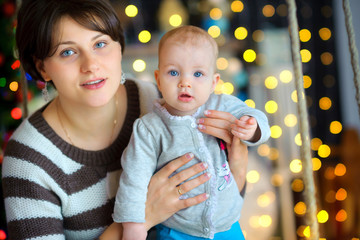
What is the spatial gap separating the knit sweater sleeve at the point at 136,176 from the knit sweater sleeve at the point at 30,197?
251mm

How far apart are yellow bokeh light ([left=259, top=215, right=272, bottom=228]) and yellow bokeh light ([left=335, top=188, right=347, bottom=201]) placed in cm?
67

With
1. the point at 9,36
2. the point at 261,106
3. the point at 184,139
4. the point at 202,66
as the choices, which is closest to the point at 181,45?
the point at 202,66

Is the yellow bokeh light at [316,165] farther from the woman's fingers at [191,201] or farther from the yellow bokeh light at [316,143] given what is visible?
the woman's fingers at [191,201]

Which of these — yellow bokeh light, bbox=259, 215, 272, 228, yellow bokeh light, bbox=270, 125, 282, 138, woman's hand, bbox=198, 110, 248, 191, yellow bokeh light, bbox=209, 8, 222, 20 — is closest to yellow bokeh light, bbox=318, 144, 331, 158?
yellow bokeh light, bbox=270, 125, 282, 138

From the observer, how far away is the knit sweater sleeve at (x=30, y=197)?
3.90 ft

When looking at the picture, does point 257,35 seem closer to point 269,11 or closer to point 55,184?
point 269,11

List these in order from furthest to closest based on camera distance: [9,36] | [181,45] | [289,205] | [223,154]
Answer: [289,205], [9,36], [223,154], [181,45]

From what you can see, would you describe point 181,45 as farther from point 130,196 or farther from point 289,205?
point 289,205

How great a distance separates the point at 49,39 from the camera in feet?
3.73

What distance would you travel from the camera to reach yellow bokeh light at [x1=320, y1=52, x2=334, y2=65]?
364 cm

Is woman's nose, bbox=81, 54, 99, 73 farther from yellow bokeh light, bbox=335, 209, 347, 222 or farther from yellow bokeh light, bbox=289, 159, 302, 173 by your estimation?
→ yellow bokeh light, bbox=335, 209, 347, 222

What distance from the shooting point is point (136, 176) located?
3.58 ft

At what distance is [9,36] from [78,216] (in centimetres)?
168

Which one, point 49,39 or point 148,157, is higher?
point 49,39
